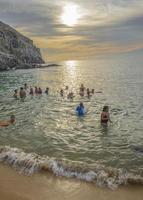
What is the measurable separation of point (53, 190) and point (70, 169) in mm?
2189

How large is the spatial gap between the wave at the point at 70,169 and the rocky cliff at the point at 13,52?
10149 cm

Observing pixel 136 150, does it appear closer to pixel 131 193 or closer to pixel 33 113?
pixel 131 193

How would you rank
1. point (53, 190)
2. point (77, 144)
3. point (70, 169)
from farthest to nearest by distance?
1. point (77, 144)
2. point (70, 169)
3. point (53, 190)

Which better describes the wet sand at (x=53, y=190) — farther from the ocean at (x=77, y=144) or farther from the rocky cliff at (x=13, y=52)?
the rocky cliff at (x=13, y=52)

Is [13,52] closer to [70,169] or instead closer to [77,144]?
[77,144]

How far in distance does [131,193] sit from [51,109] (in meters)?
20.3

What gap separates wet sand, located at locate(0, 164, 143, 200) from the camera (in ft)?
40.3

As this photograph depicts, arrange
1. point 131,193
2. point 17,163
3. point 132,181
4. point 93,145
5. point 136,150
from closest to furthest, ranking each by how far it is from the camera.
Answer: point 131,193
point 132,181
point 17,163
point 136,150
point 93,145

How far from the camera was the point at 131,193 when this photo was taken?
12.7 meters

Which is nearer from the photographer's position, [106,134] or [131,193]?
[131,193]

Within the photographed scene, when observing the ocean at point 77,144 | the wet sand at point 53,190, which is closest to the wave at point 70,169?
the ocean at point 77,144

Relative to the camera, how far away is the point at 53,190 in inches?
507

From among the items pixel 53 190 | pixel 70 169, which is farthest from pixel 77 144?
pixel 53 190

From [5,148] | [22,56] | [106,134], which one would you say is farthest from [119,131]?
[22,56]
